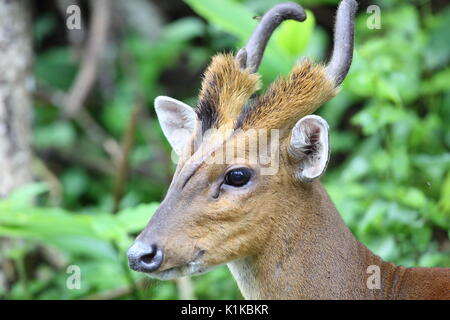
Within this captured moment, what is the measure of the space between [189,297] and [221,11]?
6.86ft

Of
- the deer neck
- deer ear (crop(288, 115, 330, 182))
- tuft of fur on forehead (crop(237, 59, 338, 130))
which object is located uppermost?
tuft of fur on forehead (crop(237, 59, 338, 130))

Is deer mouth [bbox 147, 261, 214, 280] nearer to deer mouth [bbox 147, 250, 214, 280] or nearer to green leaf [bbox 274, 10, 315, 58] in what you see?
deer mouth [bbox 147, 250, 214, 280]

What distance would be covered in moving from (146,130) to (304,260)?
4.87 m

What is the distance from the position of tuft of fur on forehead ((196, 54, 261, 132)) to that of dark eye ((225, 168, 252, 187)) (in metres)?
0.27

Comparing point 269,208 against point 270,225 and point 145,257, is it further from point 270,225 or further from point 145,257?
point 145,257

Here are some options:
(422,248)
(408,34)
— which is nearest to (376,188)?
(422,248)

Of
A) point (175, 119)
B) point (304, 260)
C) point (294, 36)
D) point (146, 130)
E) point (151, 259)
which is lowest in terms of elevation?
point (304, 260)

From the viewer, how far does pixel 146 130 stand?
8.51 meters

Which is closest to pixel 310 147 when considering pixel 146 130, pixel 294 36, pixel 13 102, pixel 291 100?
pixel 291 100

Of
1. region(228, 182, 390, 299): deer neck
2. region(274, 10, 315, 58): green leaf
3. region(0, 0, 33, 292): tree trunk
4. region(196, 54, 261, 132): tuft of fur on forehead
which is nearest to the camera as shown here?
region(228, 182, 390, 299): deer neck

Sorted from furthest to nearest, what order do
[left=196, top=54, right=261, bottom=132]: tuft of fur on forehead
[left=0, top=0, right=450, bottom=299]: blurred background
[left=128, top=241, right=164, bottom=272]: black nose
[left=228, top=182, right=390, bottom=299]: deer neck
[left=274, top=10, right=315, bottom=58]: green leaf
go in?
1. [left=274, top=10, right=315, bottom=58]: green leaf
2. [left=0, top=0, right=450, bottom=299]: blurred background
3. [left=196, top=54, right=261, bottom=132]: tuft of fur on forehead
4. [left=228, top=182, right=390, bottom=299]: deer neck
5. [left=128, top=241, right=164, bottom=272]: black nose

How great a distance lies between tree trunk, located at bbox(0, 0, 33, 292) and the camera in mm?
6383

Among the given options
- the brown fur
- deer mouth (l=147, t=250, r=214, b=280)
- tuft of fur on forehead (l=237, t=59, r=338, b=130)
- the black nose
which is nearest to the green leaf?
the brown fur
